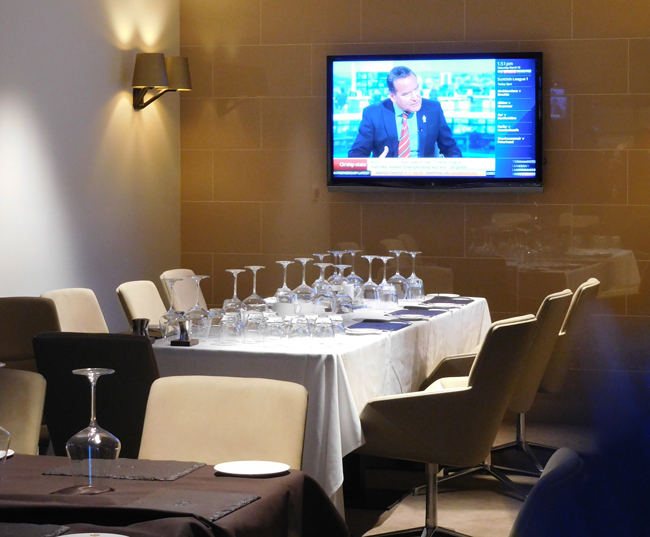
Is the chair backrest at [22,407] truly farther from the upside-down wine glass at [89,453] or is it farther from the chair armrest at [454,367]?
the chair armrest at [454,367]

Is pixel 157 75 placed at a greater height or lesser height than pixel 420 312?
greater

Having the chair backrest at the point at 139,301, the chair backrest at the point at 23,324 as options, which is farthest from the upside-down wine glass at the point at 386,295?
the chair backrest at the point at 23,324

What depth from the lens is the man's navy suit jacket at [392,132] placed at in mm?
6590

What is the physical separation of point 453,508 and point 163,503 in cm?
265

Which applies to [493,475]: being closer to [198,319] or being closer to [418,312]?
[418,312]

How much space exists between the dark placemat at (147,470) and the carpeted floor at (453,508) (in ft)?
6.08

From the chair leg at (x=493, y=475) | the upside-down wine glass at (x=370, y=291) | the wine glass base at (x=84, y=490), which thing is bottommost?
the chair leg at (x=493, y=475)

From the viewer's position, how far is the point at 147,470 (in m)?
1.88

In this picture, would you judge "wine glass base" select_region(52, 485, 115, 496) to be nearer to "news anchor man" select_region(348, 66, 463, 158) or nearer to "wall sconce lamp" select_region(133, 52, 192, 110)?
"wall sconce lamp" select_region(133, 52, 192, 110)

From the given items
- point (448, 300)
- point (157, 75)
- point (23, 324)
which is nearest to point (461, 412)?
Answer: point (23, 324)

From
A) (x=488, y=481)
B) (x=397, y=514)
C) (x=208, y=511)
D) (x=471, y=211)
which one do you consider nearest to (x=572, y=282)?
(x=471, y=211)

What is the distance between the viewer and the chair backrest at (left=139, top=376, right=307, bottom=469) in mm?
2273

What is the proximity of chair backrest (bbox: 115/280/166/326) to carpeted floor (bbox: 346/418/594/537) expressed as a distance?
154 centimetres

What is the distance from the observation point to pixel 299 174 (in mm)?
6949
